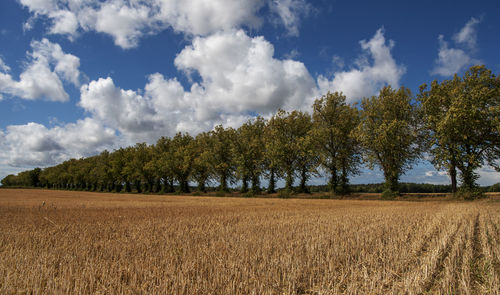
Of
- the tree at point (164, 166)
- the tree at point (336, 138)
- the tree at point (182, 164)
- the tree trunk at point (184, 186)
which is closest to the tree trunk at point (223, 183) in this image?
the tree at point (182, 164)

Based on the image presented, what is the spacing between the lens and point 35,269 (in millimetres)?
4660

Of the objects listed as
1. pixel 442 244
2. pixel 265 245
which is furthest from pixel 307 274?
pixel 442 244

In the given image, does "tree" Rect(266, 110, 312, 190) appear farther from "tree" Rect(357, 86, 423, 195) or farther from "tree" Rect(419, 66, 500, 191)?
"tree" Rect(419, 66, 500, 191)

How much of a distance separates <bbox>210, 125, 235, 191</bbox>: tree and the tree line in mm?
252

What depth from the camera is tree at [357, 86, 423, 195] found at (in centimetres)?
3869

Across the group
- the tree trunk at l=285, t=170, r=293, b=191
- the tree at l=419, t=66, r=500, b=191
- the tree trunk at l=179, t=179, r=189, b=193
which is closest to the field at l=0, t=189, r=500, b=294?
the tree at l=419, t=66, r=500, b=191

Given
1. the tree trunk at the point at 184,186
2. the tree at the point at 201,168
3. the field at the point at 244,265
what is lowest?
the tree trunk at the point at 184,186

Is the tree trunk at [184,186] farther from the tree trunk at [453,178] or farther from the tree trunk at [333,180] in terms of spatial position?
the tree trunk at [453,178]

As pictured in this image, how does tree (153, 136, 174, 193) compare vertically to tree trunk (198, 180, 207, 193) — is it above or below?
above

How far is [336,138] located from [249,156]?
787 inches

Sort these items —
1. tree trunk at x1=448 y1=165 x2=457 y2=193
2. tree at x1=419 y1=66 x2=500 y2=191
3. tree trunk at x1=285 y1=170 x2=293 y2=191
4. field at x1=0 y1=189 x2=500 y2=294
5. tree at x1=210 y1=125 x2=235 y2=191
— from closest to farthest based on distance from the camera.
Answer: field at x1=0 y1=189 x2=500 y2=294 → tree at x1=419 y1=66 x2=500 y2=191 → tree trunk at x1=448 y1=165 x2=457 y2=193 → tree trunk at x1=285 y1=170 x2=293 y2=191 → tree at x1=210 y1=125 x2=235 y2=191

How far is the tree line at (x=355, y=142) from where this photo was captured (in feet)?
108

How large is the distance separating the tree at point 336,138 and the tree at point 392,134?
184 inches

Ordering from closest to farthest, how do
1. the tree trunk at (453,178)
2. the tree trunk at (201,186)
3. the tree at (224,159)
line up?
1. the tree trunk at (453,178)
2. the tree at (224,159)
3. the tree trunk at (201,186)
